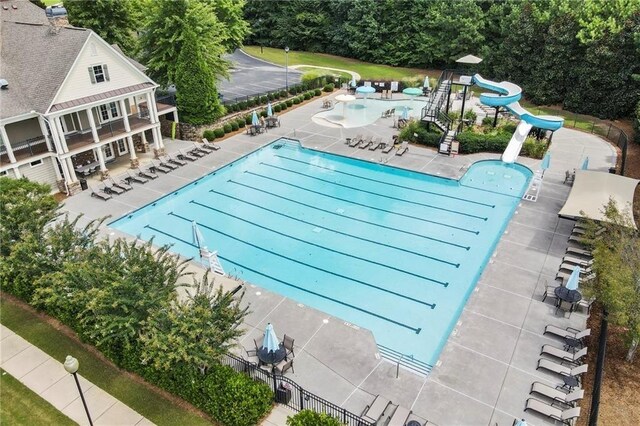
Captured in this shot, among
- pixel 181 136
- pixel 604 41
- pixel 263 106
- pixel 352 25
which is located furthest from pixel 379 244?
pixel 352 25

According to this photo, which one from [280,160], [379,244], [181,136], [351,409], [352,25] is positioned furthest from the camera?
[352,25]

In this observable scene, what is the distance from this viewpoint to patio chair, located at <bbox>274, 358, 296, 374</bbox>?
13227 millimetres

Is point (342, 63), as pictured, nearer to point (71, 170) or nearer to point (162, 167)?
point (162, 167)

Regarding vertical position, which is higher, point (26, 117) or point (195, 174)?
point (26, 117)

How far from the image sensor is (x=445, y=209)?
23.6 meters

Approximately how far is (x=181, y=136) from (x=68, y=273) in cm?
2105

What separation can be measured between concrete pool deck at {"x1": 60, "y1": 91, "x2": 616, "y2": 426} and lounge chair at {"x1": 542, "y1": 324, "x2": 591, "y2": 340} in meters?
0.27

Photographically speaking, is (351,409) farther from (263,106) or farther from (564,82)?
(564,82)

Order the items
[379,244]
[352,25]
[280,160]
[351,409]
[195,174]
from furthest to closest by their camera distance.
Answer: [352,25]
[280,160]
[195,174]
[379,244]
[351,409]

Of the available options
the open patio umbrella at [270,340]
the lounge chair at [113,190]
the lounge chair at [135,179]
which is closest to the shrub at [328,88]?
the lounge chair at [135,179]

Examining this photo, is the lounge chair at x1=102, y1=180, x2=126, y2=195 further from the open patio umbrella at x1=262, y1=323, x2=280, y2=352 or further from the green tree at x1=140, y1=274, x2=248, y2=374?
the open patio umbrella at x1=262, y1=323, x2=280, y2=352

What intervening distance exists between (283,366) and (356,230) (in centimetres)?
991

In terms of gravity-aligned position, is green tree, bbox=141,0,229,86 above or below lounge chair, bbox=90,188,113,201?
above

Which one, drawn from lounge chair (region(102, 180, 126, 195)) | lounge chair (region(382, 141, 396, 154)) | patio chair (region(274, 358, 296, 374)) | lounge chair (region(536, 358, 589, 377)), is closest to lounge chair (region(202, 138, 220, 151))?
lounge chair (region(102, 180, 126, 195))
